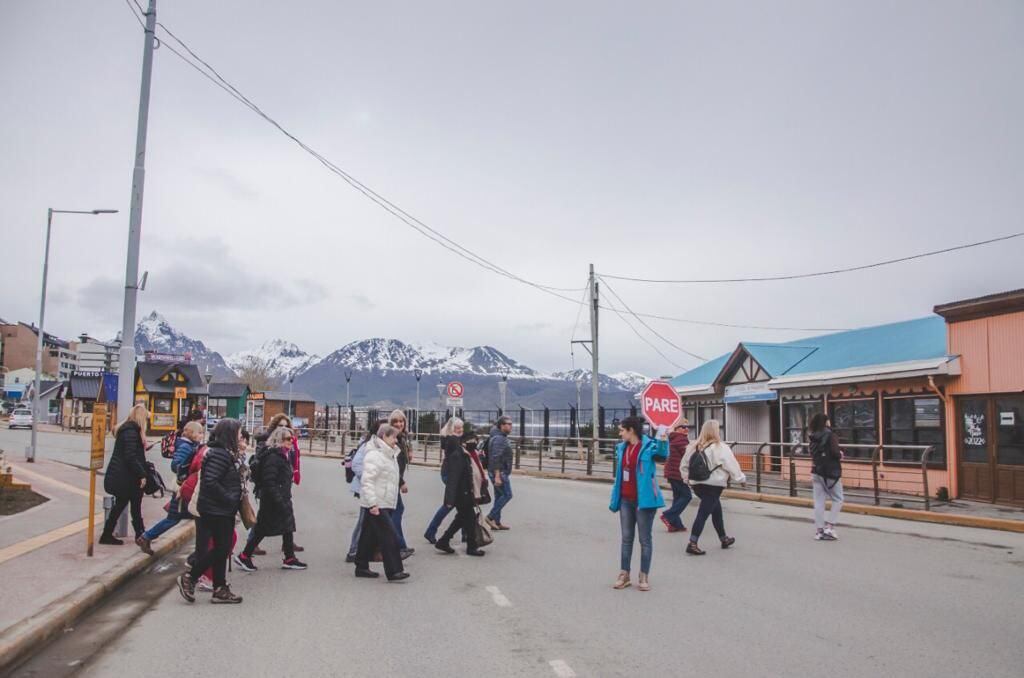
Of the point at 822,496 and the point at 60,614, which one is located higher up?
the point at 822,496

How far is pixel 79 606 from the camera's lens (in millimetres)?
6969

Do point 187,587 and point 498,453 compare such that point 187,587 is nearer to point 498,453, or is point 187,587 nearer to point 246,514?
point 246,514

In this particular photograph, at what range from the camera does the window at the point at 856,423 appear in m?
20.1

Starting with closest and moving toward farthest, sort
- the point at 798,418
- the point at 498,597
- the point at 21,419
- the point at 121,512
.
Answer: the point at 498,597
the point at 121,512
the point at 798,418
the point at 21,419

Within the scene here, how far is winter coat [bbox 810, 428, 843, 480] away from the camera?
11648 millimetres

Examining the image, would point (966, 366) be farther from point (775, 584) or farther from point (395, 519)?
point (395, 519)

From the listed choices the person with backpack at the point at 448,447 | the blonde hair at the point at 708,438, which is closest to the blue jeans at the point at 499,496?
the person with backpack at the point at 448,447

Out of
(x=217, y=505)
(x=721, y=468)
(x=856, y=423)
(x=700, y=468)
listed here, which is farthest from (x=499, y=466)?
(x=856, y=423)

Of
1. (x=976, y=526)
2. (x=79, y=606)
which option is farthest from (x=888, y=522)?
(x=79, y=606)

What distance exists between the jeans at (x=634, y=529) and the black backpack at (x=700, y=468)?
2.61 meters

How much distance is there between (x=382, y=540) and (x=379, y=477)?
66 centimetres

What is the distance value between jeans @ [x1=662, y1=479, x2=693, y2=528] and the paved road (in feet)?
3.41

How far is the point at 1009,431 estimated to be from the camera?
16078 millimetres

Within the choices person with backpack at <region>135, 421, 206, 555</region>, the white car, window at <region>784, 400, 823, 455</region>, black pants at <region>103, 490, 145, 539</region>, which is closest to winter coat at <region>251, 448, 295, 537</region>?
person with backpack at <region>135, 421, 206, 555</region>
